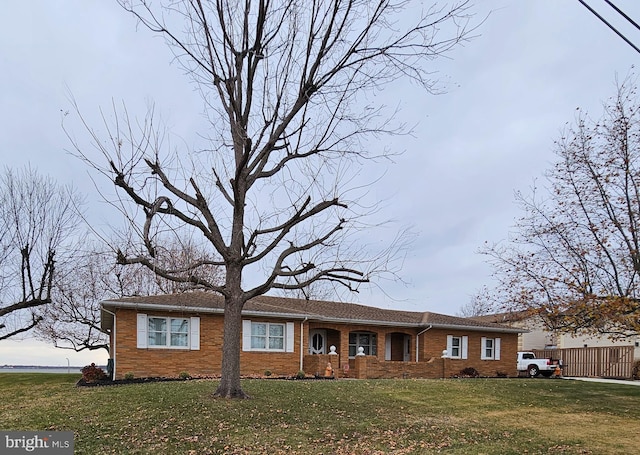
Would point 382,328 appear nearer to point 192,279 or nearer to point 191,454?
point 192,279

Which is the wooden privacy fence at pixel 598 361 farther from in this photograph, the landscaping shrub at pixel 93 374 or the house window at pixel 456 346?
the landscaping shrub at pixel 93 374

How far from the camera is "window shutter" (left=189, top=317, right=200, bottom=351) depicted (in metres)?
19.5

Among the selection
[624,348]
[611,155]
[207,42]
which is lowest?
[624,348]

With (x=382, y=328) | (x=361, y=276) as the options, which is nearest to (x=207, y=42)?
(x=361, y=276)

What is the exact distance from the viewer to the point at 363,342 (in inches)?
1017

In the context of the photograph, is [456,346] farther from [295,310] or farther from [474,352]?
[295,310]

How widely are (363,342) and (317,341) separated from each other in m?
2.60

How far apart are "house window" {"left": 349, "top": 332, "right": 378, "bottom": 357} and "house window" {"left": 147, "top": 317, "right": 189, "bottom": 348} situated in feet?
28.8

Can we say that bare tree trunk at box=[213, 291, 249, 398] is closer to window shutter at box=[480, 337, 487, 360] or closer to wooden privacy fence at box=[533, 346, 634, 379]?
window shutter at box=[480, 337, 487, 360]

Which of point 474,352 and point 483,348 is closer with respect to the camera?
point 474,352

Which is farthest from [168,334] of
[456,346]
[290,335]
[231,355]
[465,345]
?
[465,345]

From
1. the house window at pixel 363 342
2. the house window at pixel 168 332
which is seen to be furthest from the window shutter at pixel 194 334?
the house window at pixel 363 342

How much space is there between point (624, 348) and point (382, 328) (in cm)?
1272

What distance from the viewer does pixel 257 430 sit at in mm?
9719
